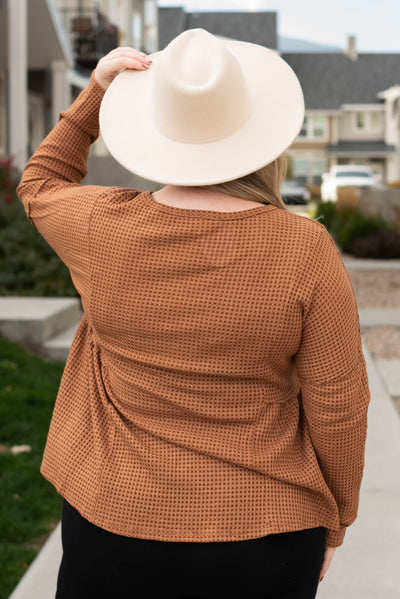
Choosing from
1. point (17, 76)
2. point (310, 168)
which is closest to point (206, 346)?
point (17, 76)

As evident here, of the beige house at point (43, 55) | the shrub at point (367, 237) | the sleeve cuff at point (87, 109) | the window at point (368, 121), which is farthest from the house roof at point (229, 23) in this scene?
the sleeve cuff at point (87, 109)

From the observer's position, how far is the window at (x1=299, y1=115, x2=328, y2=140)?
48.7 m

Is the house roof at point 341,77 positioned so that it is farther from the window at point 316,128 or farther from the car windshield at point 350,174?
the car windshield at point 350,174

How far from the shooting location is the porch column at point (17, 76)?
39.8 feet

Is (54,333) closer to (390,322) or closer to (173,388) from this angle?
(390,322)

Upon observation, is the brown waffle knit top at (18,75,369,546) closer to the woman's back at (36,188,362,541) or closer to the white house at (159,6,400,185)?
the woman's back at (36,188,362,541)

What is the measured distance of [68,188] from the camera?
1.65 metres

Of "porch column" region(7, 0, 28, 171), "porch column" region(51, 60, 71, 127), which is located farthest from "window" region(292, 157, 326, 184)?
"porch column" region(7, 0, 28, 171)

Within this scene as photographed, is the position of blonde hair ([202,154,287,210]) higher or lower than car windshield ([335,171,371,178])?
higher

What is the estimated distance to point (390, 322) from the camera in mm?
8070

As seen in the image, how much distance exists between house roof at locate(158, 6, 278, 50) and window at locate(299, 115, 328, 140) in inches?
197

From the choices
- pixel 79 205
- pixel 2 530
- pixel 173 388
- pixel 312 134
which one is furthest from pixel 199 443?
pixel 312 134

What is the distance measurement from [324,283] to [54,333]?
535 cm

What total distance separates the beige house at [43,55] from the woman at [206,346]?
10252 millimetres
